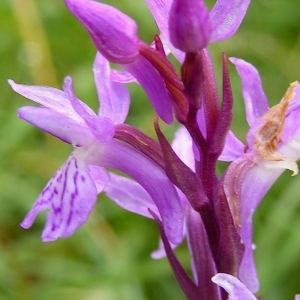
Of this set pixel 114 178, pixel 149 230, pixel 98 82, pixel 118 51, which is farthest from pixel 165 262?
pixel 118 51

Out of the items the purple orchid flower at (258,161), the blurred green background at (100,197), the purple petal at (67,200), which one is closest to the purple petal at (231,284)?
the purple orchid flower at (258,161)

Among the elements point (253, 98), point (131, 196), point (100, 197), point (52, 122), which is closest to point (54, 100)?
point (52, 122)

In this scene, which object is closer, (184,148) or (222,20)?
(222,20)

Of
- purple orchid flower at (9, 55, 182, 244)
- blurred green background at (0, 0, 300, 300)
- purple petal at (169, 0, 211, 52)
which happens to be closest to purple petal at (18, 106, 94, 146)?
purple orchid flower at (9, 55, 182, 244)

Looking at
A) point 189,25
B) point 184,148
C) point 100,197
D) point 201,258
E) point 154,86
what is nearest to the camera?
point 189,25

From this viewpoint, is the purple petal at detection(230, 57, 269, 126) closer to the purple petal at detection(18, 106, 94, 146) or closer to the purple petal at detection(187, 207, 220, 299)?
the purple petal at detection(187, 207, 220, 299)

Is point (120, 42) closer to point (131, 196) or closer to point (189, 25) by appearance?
point (189, 25)

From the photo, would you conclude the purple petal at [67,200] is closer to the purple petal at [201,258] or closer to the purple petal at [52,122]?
the purple petal at [52,122]

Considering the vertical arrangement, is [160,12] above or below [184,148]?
above
